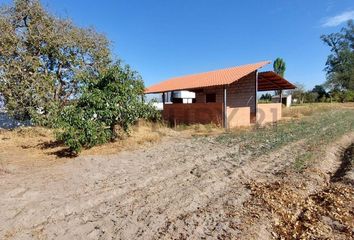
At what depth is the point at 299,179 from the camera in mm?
5043

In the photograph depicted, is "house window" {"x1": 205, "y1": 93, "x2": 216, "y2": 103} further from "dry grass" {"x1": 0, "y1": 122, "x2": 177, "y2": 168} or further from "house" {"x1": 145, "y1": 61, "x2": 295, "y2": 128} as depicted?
"dry grass" {"x1": 0, "y1": 122, "x2": 177, "y2": 168}

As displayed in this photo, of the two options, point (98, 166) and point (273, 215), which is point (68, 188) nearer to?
point (98, 166)

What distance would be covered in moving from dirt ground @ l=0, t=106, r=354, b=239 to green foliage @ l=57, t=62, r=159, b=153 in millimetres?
1268

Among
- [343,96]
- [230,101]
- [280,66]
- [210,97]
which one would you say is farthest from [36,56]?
[280,66]

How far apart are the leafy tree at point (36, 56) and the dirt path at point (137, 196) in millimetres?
7215

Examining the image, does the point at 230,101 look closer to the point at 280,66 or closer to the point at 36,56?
the point at 36,56

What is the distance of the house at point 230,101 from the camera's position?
13.9 meters

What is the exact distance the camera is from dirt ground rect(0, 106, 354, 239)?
3344mm

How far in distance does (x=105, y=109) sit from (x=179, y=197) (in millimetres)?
5630

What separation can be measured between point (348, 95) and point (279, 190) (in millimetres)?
42357

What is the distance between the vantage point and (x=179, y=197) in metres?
4.39

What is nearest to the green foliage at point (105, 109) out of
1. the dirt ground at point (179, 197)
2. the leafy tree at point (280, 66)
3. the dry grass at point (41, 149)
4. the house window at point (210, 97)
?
the dry grass at point (41, 149)

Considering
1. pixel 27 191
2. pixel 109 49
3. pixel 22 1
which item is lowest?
pixel 27 191

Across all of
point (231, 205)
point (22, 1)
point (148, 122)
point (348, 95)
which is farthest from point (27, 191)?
point (348, 95)
